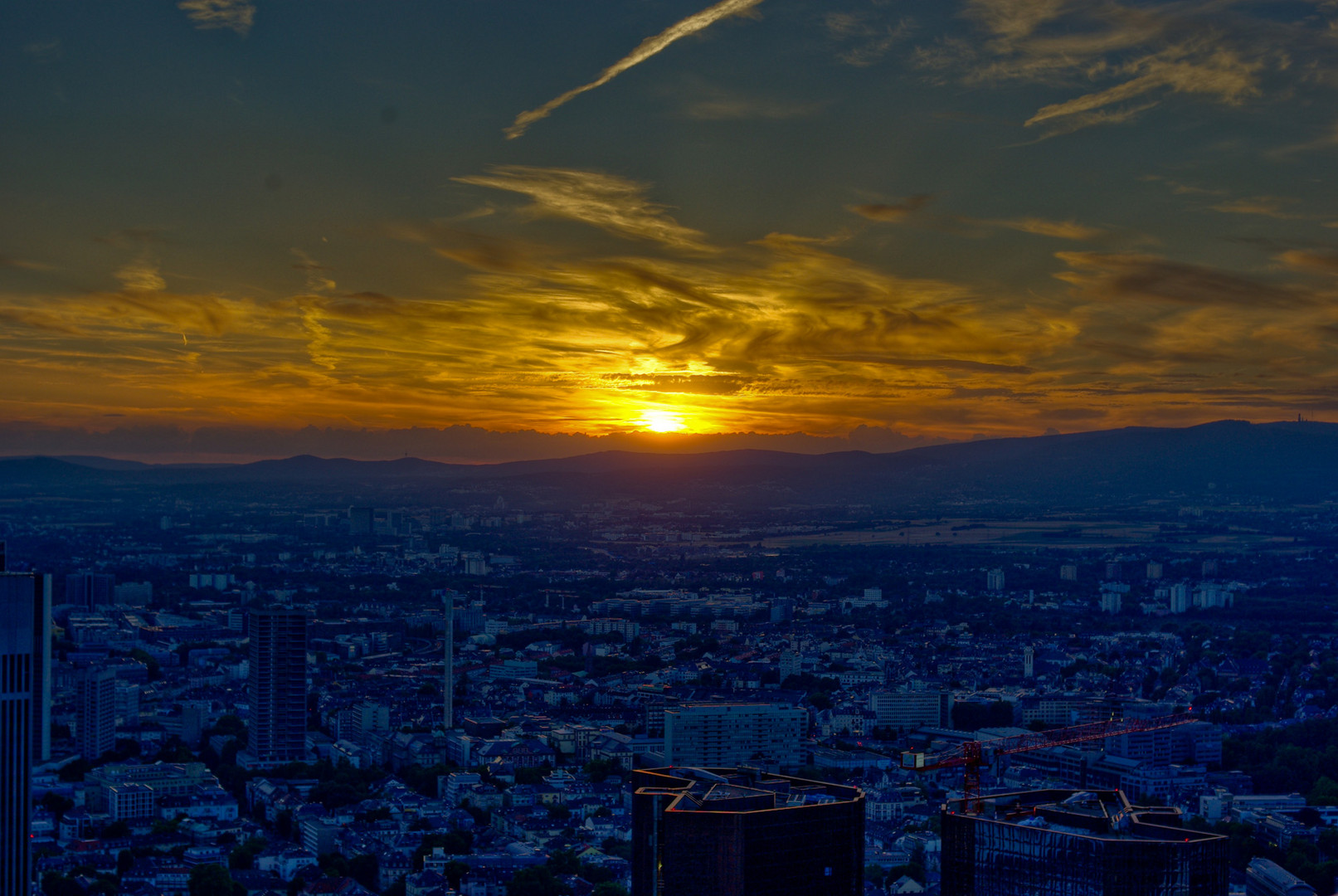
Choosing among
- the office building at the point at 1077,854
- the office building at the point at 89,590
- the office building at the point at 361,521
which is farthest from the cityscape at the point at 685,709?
the office building at the point at 361,521

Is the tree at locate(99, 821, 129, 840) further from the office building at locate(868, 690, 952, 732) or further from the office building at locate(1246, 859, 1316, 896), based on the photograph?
the office building at locate(868, 690, 952, 732)

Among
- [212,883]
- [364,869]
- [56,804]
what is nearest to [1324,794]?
[364,869]

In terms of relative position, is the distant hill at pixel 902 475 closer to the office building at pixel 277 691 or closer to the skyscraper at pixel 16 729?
the office building at pixel 277 691

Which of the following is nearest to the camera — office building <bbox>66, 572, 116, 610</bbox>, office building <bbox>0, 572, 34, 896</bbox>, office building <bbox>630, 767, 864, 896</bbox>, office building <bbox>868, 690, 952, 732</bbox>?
office building <bbox>630, 767, 864, 896</bbox>

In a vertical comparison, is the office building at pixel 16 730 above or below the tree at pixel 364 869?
above

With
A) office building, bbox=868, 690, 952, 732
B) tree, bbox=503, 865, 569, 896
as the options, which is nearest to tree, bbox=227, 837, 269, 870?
tree, bbox=503, 865, 569, 896

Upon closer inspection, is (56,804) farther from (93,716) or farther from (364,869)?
(364,869)
